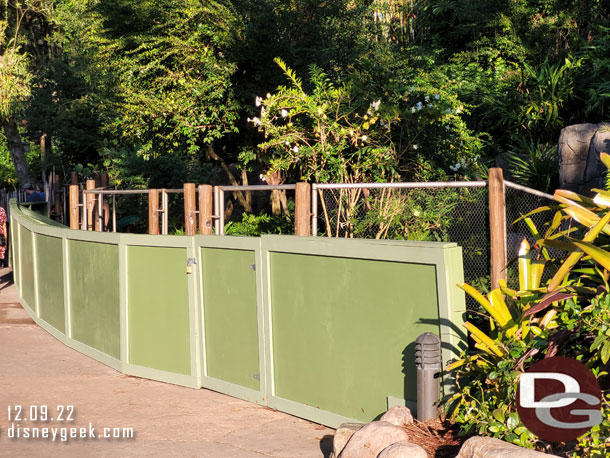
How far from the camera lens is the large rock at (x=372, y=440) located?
205 inches

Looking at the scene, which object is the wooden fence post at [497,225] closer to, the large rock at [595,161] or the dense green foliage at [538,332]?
the dense green foliage at [538,332]

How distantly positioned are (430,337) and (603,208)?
4.82 feet

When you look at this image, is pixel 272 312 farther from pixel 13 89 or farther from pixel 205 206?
pixel 13 89

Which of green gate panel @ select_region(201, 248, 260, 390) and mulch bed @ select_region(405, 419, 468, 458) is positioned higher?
green gate panel @ select_region(201, 248, 260, 390)

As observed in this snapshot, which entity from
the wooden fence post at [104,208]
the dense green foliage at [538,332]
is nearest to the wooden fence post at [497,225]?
the dense green foliage at [538,332]

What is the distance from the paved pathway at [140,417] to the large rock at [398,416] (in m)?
0.62

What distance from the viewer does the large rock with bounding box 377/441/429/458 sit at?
4.89 m

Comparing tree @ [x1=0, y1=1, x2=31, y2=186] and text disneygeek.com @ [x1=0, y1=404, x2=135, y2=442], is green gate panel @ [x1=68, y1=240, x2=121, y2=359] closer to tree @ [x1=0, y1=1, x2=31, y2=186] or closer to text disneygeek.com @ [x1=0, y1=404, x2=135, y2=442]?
text disneygeek.com @ [x1=0, y1=404, x2=135, y2=442]

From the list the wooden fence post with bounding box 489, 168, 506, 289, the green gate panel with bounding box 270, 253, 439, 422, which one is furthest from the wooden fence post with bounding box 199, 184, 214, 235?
the wooden fence post with bounding box 489, 168, 506, 289

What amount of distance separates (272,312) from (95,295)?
3.48 m

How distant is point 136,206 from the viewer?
20375 millimetres

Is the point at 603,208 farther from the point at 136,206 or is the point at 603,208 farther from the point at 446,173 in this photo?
the point at 136,206

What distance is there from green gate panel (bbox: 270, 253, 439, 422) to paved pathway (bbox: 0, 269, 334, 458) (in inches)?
14.3

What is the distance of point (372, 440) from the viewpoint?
5258 mm
